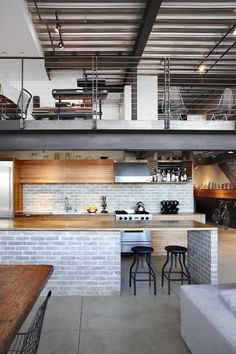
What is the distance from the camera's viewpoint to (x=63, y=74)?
7.46 metres

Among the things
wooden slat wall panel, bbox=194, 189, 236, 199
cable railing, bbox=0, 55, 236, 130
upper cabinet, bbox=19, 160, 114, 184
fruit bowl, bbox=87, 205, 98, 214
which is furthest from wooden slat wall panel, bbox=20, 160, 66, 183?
wooden slat wall panel, bbox=194, 189, 236, 199

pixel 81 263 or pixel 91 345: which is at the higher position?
pixel 81 263

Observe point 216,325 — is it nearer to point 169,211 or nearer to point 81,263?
point 81,263

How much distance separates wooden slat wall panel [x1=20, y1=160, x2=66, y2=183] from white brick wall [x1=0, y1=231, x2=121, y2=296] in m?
3.27

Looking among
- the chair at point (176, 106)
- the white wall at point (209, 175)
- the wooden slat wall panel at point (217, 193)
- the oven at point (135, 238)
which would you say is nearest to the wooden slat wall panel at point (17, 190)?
the oven at point (135, 238)

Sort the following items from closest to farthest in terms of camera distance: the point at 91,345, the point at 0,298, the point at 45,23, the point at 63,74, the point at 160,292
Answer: the point at 0,298, the point at 91,345, the point at 160,292, the point at 45,23, the point at 63,74

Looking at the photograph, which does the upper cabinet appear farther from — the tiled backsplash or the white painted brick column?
the white painted brick column

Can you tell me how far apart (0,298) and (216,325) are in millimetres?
1449

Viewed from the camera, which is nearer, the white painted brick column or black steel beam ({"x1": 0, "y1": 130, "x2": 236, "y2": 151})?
the white painted brick column

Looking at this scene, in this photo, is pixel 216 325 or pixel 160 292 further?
pixel 160 292

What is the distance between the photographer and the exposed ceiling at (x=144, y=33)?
5070 mm

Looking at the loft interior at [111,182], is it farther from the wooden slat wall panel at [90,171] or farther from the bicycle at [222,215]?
the bicycle at [222,215]

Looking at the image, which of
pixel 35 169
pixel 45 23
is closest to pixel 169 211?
pixel 35 169

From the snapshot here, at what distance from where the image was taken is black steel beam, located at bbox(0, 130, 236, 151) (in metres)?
4.63
